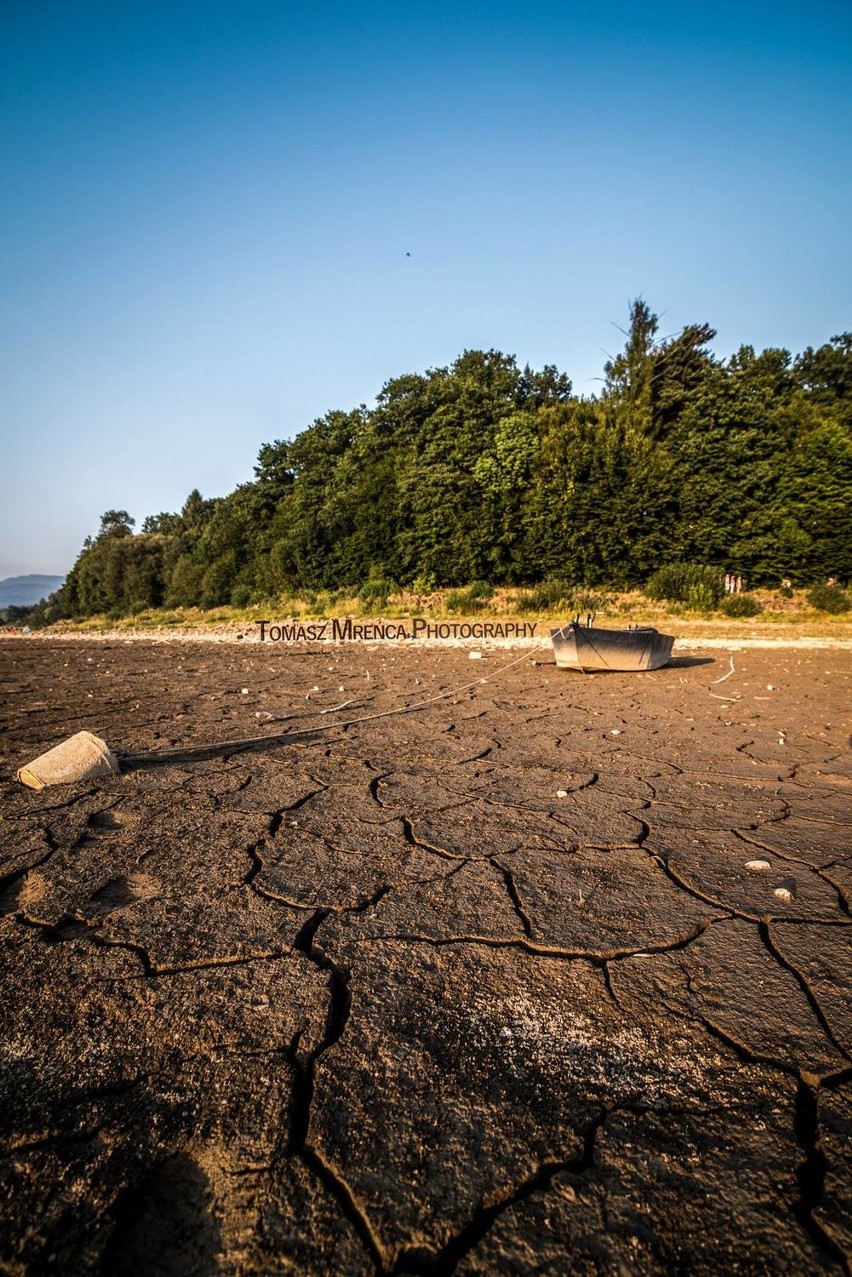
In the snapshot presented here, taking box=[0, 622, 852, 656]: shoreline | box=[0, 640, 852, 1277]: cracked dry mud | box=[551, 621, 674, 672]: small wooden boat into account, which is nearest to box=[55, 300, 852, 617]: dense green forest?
box=[0, 622, 852, 656]: shoreline

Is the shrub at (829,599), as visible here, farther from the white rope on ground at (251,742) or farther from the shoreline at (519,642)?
the white rope on ground at (251,742)

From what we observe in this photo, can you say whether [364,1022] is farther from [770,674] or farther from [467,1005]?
[770,674]

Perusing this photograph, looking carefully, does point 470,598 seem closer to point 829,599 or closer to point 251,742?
point 829,599

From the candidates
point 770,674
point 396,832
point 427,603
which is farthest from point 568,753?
point 427,603

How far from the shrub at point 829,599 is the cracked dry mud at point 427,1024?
14729 millimetres

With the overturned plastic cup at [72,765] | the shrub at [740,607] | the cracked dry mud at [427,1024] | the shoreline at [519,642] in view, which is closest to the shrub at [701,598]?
the shrub at [740,607]

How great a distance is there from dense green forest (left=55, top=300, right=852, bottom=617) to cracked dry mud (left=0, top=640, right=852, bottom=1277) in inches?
626

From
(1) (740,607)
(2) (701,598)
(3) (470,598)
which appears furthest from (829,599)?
(3) (470,598)

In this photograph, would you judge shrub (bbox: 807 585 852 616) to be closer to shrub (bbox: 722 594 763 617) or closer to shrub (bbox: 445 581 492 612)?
shrub (bbox: 722 594 763 617)

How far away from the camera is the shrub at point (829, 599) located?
14578 millimetres

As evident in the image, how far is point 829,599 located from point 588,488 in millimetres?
7388

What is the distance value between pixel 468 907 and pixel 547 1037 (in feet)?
1.78

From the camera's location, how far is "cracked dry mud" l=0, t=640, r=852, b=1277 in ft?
2.86

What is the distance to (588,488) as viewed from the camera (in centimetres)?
1753
